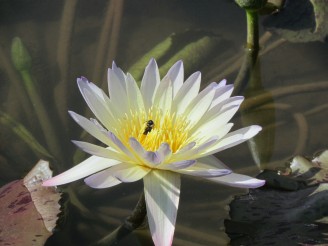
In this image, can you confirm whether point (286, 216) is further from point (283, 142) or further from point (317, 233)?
point (283, 142)

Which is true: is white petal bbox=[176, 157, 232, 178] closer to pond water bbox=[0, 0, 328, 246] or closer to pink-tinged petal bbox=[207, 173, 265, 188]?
pink-tinged petal bbox=[207, 173, 265, 188]

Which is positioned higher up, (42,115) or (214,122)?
(214,122)

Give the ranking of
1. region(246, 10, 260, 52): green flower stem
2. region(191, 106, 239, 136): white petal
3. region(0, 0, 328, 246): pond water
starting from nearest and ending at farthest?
region(191, 106, 239, 136): white petal, region(0, 0, 328, 246): pond water, region(246, 10, 260, 52): green flower stem

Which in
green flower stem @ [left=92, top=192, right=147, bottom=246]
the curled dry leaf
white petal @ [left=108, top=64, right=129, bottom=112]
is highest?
white petal @ [left=108, top=64, right=129, bottom=112]

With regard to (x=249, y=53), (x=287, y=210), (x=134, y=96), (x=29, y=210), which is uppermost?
(x=134, y=96)

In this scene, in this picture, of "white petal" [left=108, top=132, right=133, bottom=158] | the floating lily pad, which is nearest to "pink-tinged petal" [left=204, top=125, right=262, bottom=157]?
"white petal" [left=108, top=132, right=133, bottom=158]

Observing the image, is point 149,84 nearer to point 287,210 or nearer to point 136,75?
point 287,210

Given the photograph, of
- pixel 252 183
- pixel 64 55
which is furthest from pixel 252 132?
pixel 64 55
